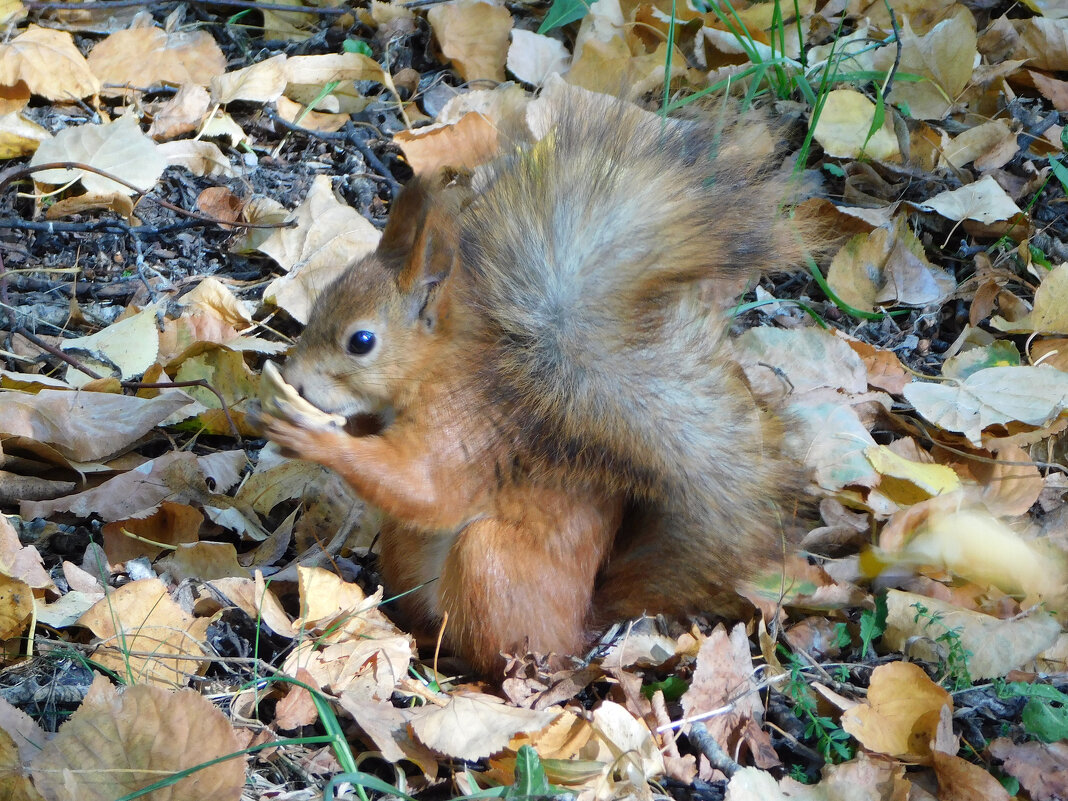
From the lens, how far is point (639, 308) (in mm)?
1780

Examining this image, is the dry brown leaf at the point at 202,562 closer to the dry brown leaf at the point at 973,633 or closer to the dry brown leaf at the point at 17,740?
the dry brown leaf at the point at 17,740

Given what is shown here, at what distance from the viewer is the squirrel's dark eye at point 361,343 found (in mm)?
1943

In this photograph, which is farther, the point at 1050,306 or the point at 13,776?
the point at 1050,306

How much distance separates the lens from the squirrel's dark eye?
6.38 feet

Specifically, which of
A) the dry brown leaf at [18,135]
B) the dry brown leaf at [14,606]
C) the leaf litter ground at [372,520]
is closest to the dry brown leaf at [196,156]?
the leaf litter ground at [372,520]

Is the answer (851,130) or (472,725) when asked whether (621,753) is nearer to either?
(472,725)

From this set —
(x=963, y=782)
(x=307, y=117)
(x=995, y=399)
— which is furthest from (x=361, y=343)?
(x=307, y=117)

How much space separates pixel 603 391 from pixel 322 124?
1.87 meters

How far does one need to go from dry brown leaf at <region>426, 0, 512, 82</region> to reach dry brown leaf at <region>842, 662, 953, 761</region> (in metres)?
2.24

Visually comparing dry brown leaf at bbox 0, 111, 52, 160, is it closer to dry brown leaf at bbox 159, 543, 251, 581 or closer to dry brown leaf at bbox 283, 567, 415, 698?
dry brown leaf at bbox 159, 543, 251, 581

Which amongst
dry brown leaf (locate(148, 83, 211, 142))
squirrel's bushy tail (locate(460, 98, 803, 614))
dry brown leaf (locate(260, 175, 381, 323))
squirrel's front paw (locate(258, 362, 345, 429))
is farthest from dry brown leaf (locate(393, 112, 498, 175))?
squirrel's front paw (locate(258, 362, 345, 429))

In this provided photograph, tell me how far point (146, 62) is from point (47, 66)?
0.29 meters

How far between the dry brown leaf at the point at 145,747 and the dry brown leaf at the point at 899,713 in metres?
1.01

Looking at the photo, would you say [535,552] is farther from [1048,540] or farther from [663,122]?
[1048,540]
